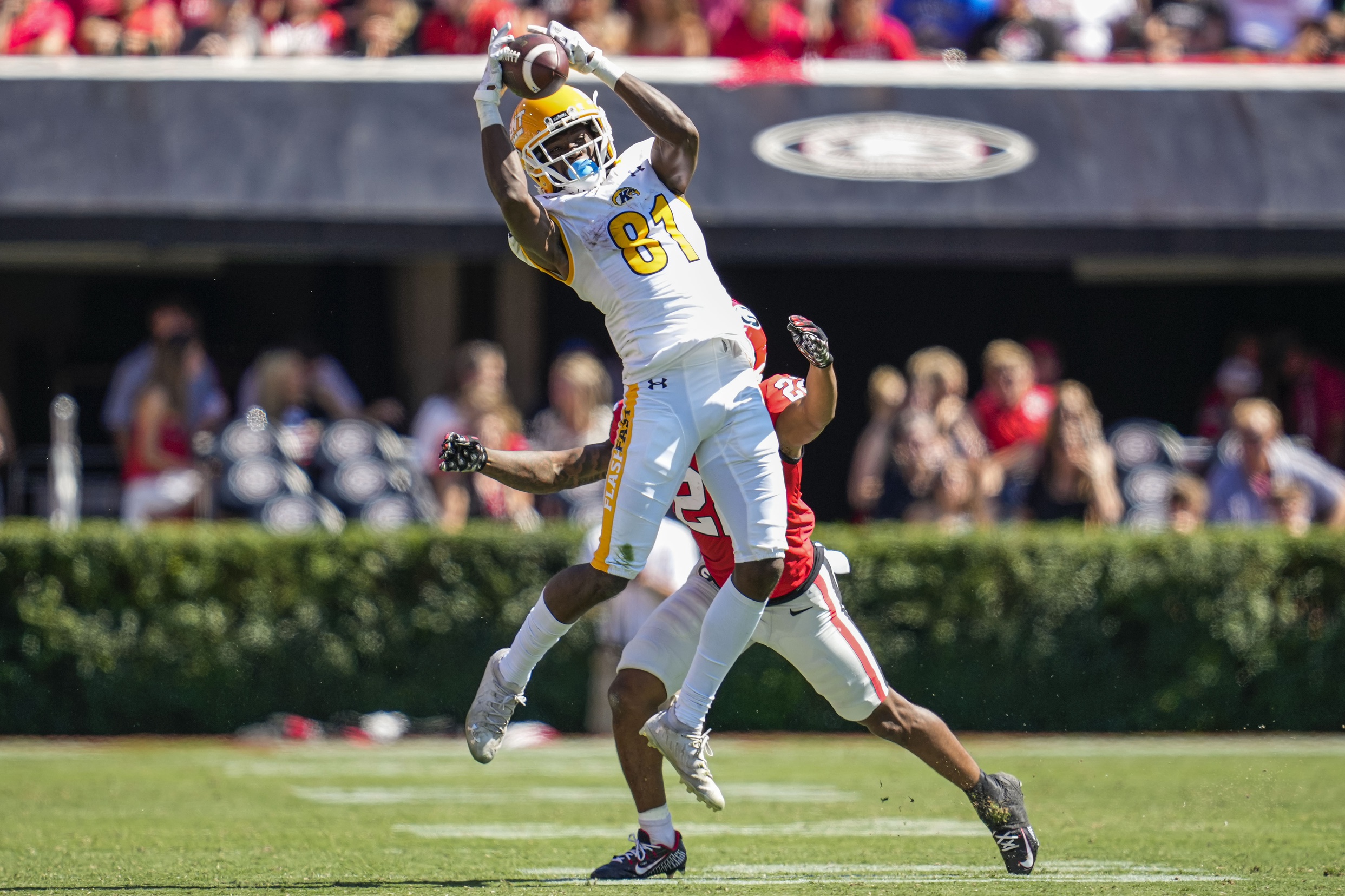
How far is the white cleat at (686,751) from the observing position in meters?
5.38

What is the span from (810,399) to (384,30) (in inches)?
315

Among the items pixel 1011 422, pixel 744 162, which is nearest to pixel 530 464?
pixel 1011 422

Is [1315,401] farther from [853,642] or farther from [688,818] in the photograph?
[853,642]

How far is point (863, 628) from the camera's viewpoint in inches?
416

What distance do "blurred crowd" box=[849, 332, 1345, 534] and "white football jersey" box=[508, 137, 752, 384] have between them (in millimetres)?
5330

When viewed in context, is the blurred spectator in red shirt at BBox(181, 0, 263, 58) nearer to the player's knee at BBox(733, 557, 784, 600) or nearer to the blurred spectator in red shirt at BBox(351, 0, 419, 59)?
the blurred spectator in red shirt at BBox(351, 0, 419, 59)

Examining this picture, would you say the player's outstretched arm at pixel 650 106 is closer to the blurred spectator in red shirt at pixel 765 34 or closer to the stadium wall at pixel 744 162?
the stadium wall at pixel 744 162

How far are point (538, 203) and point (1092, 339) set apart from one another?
942 cm

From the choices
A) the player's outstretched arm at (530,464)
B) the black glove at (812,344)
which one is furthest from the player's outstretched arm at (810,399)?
the player's outstretched arm at (530,464)

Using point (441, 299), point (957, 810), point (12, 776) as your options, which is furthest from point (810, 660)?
point (441, 299)

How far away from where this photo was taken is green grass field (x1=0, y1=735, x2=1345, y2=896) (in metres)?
5.64

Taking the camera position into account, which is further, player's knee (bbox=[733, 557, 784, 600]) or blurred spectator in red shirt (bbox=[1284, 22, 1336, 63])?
blurred spectator in red shirt (bbox=[1284, 22, 1336, 63])

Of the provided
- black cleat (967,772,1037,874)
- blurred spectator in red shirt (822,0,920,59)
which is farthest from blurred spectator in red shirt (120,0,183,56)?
black cleat (967,772,1037,874)

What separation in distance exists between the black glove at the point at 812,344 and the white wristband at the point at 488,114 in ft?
3.58
